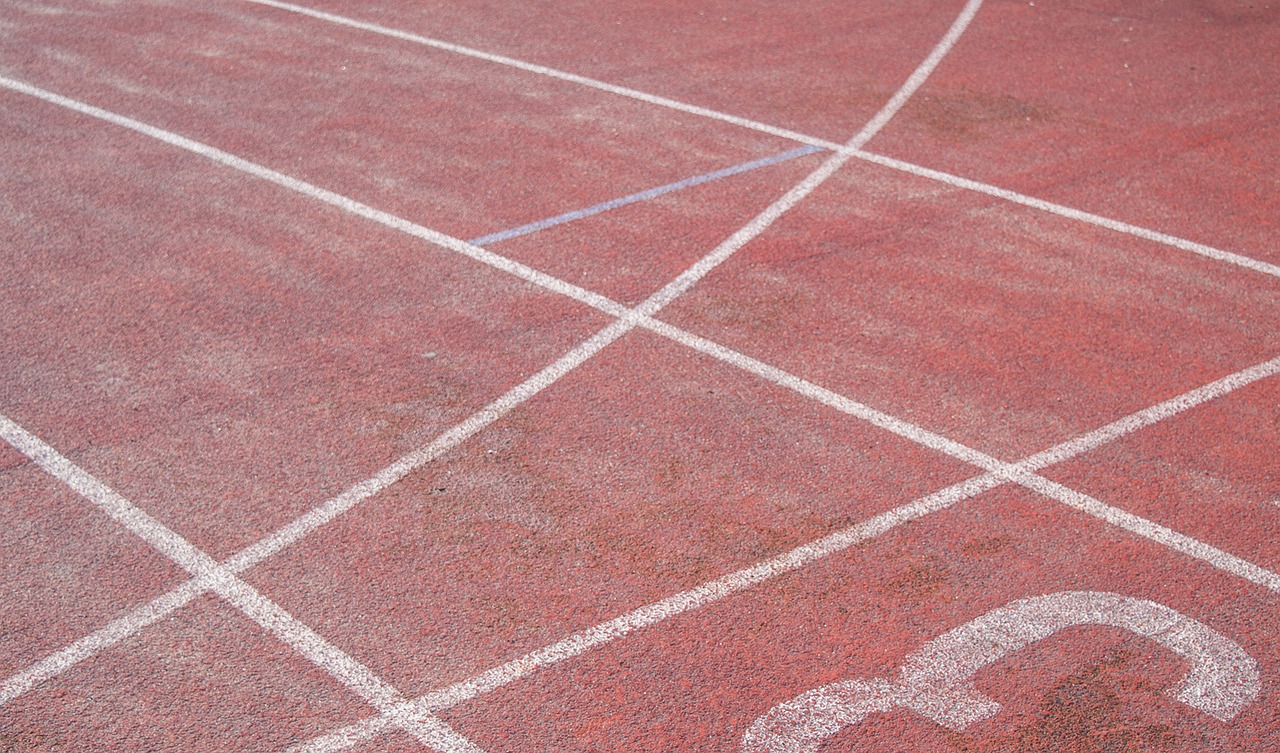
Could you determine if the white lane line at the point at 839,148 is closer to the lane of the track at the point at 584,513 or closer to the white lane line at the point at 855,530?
the white lane line at the point at 855,530

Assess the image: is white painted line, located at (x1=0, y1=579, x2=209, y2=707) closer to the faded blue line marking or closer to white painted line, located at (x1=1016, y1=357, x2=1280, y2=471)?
the faded blue line marking

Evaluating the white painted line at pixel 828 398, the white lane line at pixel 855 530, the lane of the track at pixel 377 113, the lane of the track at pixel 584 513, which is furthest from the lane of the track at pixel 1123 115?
the lane of the track at pixel 584 513

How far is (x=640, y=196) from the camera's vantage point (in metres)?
10.0

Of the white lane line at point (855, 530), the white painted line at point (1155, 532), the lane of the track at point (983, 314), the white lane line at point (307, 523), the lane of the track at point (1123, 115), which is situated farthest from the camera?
the lane of the track at point (1123, 115)

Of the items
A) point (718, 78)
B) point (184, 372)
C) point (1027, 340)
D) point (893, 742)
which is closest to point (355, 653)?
point (893, 742)

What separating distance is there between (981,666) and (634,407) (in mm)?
2561

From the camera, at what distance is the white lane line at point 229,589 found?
208 inches

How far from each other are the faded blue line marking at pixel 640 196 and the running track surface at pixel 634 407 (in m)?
0.04

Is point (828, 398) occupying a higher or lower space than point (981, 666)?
higher

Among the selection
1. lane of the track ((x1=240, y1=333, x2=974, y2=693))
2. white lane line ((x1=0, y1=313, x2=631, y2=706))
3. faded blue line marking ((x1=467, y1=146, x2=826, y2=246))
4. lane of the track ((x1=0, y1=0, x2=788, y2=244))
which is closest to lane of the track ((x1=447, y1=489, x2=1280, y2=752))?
lane of the track ((x1=240, y1=333, x2=974, y2=693))

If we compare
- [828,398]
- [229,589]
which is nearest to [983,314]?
[828,398]

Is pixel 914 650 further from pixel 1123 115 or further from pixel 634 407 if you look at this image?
pixel 1123 115

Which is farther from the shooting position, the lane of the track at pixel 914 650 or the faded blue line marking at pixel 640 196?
the faded blue line marking at pixel 640 196

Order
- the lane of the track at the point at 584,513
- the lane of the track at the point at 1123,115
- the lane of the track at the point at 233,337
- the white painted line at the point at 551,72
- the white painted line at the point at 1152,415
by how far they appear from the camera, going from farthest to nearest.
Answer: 1. the white painted line at the point at 551,72
2. the lane of the track at the point at 1123,115
3. the white painted line at the point at 1152,415
4. the lane of the track at the point at 233,337
5. the lane of the track at the point at 584,513
